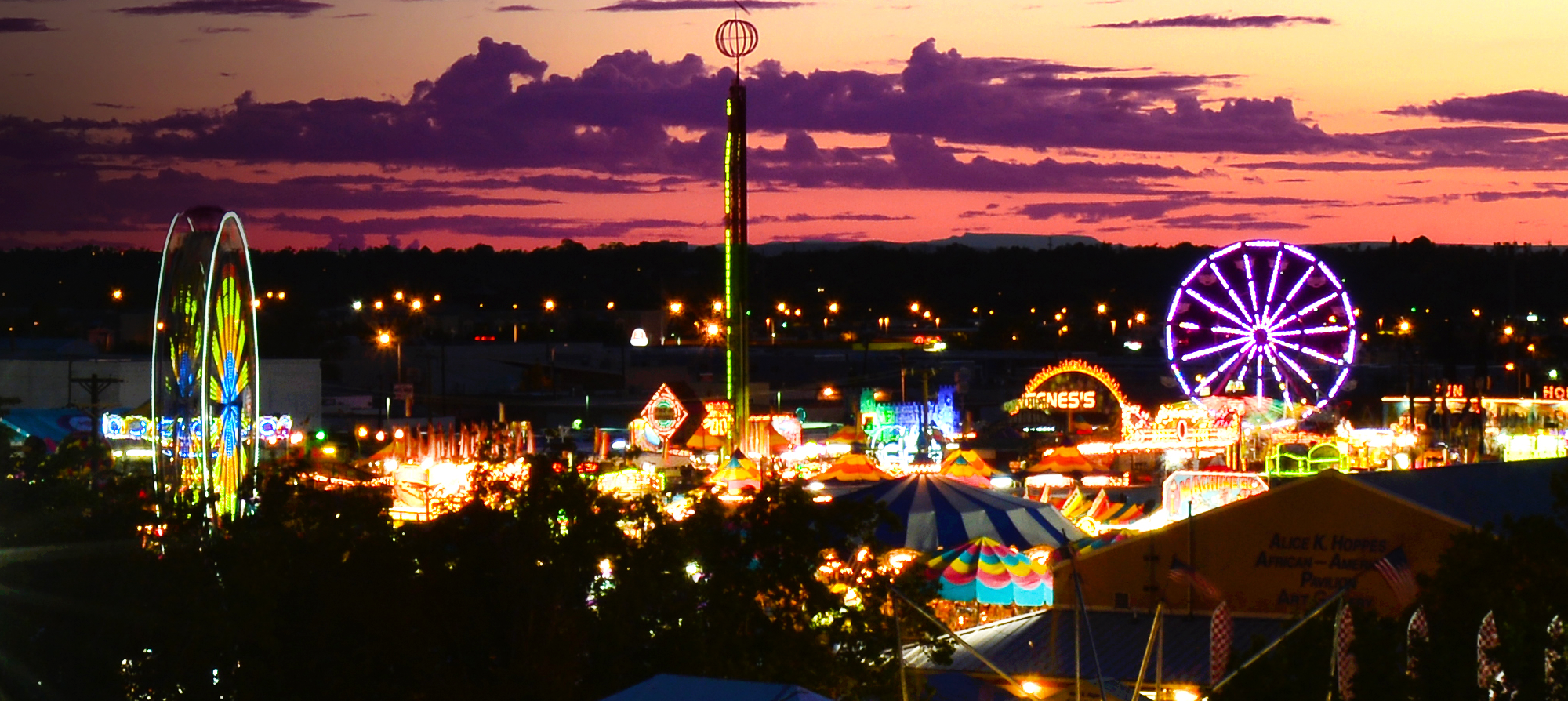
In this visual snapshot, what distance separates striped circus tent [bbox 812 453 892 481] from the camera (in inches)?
1734

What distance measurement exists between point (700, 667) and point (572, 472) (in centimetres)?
227

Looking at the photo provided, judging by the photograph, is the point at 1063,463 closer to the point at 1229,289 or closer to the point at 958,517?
the point at 1229,289

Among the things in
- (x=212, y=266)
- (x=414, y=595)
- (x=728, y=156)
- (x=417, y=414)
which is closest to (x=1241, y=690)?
(x=414, y=595)

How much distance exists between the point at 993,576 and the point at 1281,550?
544 centimetres

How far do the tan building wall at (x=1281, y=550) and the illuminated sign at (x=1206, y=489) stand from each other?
10.9 metres

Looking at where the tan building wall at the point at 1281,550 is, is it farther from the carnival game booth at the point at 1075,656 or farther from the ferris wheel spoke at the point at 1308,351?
the ferris wheel spoke at the point at 1308,351

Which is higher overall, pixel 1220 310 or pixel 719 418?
pixel 1220 310

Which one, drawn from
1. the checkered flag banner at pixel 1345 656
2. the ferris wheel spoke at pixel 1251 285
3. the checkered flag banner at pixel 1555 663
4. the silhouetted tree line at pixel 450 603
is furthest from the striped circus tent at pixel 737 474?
the checkered flag banner at pixel 1555 663

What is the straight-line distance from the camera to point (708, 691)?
41.5 feet

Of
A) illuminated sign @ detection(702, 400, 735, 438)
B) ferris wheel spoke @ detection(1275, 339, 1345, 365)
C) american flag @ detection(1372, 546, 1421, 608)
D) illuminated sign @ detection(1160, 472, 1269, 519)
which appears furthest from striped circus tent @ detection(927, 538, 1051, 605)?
ferris wheel spoke @ detection(1275, 339, 1345, 365)

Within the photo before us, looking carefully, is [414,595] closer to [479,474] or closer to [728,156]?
[479,474]

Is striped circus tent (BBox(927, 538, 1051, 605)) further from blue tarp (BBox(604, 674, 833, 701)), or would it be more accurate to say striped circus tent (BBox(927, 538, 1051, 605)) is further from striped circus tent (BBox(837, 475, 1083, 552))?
blue tarp (BBox(604, 674, 833, 701))

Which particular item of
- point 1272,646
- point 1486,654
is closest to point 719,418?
point 1272,646

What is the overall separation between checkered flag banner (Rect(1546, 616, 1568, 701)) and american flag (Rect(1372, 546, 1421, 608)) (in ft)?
24.0
